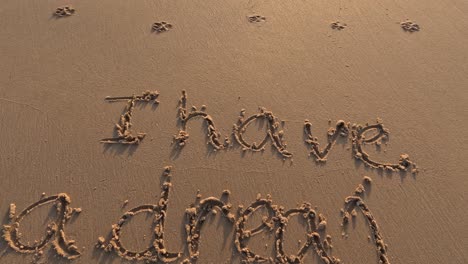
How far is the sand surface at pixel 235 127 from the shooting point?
2193mm

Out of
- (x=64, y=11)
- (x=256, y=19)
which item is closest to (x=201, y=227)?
(x=256, y=19)

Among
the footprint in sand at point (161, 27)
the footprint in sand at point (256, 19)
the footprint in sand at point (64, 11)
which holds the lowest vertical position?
the footprint in sand at point (161, 27)

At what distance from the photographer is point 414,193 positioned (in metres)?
2.38

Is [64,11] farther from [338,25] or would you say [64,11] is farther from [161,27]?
[338,25]

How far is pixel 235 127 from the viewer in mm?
2617

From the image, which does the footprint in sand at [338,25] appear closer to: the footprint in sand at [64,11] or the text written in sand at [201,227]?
the text written in sand at [201,227]

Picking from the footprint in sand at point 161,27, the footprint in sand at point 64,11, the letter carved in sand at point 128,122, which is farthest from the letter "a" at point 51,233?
the footprint in sand at point 64,11

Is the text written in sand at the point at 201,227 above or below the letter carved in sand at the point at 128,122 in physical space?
below

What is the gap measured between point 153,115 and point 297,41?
153 centimetres

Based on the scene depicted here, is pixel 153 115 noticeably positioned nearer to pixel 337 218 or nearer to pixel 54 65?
pixel 54 65

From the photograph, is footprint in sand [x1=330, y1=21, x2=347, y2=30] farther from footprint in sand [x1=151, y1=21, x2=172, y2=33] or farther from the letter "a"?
the letter "a"

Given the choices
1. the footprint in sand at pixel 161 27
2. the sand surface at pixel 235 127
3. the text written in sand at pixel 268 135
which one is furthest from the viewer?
the footprint in sand at pixel 161 27

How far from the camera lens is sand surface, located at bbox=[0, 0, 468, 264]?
2193 millimetres

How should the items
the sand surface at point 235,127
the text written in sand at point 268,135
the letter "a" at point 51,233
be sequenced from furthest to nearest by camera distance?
1. the text written in sand at point 268,135
2. the sand surface at point 235,127
3. the letter "a" at point 51,233
